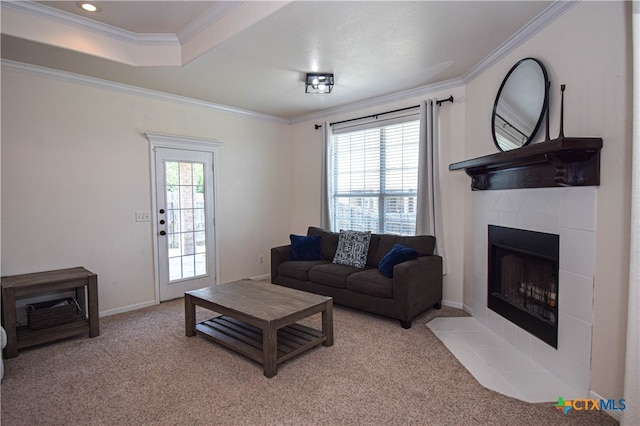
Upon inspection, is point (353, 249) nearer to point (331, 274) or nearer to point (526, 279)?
point (331, 274)

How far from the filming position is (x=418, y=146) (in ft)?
14.0

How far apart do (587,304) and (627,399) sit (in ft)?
1.79

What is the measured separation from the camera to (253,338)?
117 inches

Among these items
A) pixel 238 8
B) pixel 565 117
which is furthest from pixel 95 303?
pixel 565 117

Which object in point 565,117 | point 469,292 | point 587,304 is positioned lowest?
point 469,292

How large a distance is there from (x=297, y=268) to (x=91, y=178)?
8.25 ft

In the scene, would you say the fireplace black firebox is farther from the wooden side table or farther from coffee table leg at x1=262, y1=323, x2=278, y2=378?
the wooden side table

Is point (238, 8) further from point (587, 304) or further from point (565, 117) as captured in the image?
point (587, 304)

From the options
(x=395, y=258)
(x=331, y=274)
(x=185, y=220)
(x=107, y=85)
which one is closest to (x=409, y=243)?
(x=395, y=258)

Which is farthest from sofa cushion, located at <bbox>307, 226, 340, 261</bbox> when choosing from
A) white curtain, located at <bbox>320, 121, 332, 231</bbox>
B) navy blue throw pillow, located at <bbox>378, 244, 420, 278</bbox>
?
navy blue throw pillow, located at <bbox>378, 244, 420, 278</bbox>

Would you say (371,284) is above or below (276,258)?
below

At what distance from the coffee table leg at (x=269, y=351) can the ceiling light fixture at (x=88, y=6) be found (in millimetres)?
2837

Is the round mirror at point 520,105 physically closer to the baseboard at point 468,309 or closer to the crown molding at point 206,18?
the baseboard at point 468,309

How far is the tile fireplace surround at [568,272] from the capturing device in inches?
86.2
